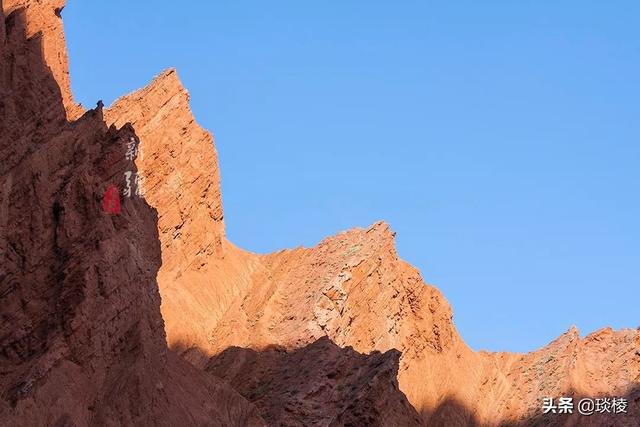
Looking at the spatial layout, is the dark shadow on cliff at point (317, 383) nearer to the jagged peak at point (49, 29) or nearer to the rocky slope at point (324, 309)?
the rocky slope at point (324, 309)

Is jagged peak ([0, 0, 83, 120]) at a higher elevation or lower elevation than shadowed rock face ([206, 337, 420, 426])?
higher

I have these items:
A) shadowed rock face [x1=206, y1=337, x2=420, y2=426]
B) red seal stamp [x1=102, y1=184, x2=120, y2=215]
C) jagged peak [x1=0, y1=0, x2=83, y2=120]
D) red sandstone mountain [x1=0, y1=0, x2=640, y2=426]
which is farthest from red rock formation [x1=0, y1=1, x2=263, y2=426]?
shadowed rock face [x1=206, y1=337, x2=420, y2=426]

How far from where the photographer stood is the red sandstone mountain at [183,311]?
86250 millimetres

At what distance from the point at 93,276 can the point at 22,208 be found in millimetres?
5167

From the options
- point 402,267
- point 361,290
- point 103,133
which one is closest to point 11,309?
point 103,133

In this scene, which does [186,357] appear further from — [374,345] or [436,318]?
[436,318]

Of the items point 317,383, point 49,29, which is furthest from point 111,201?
point 317,383

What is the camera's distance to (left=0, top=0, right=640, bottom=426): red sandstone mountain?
86.2 metres

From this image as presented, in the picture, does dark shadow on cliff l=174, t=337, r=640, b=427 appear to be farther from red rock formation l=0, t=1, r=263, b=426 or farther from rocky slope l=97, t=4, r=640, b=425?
red rock formation l=0, t=1, r=263, b=426

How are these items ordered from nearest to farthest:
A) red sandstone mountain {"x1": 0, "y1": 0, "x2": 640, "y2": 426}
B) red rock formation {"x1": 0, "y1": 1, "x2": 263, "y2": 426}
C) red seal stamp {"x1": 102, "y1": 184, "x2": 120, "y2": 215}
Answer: red rock formation {"x1": 0, "y1": 1, "x2": 263, "y2": 426} → red sandstone mountain {"x1": 0, "y1": 0, "x2": 640, "y2": 426} → red seal stamp {"x1": 102, "y1": 184, "x2": 120, "y2": 215}

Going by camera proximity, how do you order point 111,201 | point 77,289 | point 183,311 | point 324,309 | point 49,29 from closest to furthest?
point 77,289, point 111,201, point 49,29, point 183,311, point 324,309

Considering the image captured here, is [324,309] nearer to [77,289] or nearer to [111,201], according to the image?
[111,201]

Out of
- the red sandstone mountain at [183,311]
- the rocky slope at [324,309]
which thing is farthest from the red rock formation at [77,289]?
the rocky slope at [324,309]

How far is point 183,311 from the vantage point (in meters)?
109
